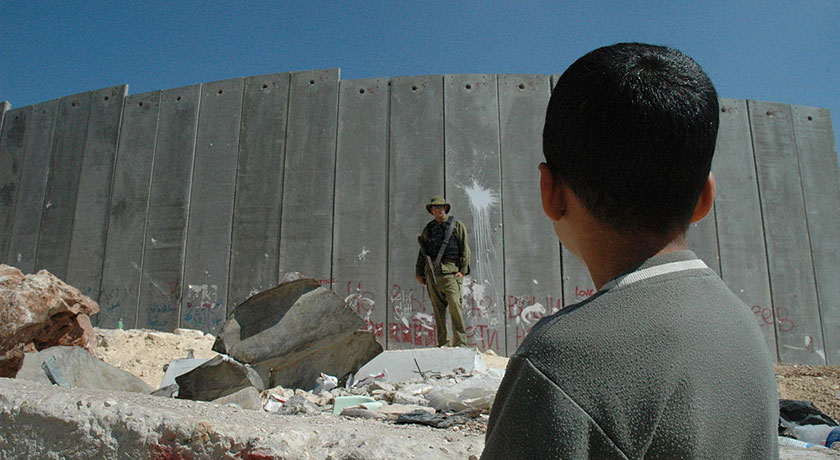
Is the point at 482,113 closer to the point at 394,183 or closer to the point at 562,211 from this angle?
the point at 394,183

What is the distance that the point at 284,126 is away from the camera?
8.28 metres

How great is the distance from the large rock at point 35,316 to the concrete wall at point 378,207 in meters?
3.18

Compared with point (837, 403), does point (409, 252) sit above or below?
above

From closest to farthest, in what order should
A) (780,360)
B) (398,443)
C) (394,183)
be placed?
(398,443) < (780,360) < (394,183)

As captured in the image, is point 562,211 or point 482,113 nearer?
point 562,211

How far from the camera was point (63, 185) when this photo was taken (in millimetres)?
8992

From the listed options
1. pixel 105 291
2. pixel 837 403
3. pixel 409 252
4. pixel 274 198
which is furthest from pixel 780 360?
pixel 105 291

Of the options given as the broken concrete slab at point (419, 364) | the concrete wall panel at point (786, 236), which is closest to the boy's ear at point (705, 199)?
the broken concrete slab at point (419, 364)

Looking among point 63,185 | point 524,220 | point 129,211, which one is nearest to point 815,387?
point 524,220

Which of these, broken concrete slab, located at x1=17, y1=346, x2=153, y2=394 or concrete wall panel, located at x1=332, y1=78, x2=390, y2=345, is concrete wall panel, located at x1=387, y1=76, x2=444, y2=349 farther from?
broken concrete slab, located at x1=17, y1=346, x2=153, y2=394

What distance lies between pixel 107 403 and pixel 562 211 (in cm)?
154

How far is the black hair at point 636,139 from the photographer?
0.74 meters

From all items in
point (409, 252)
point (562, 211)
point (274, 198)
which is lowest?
point (562, 211)

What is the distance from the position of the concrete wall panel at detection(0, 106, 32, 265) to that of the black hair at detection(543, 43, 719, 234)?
10.4m
